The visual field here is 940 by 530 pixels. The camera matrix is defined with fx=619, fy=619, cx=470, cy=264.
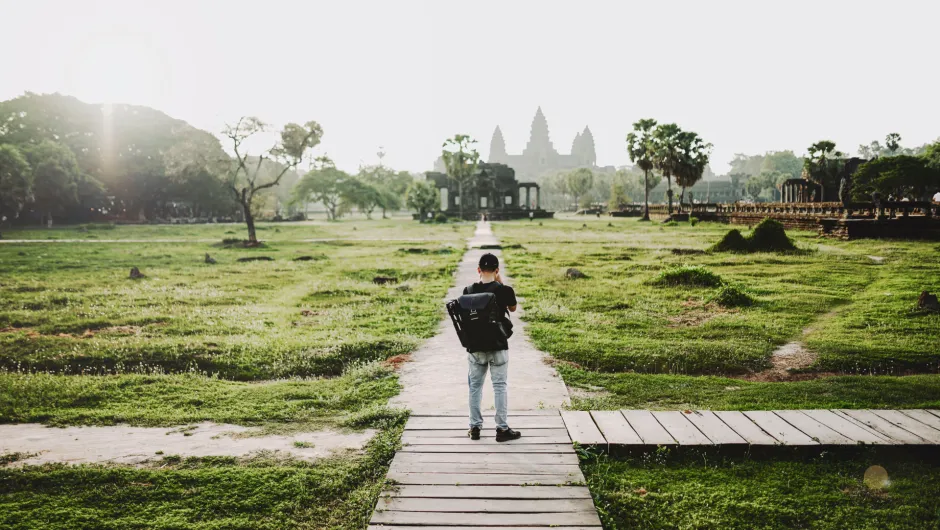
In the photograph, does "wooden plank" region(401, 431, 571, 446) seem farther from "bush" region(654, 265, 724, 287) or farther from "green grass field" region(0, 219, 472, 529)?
"bush" region(654, 265, 724, 287)

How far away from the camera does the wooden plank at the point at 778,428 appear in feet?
16.1

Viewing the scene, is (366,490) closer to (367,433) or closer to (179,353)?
(367,433)

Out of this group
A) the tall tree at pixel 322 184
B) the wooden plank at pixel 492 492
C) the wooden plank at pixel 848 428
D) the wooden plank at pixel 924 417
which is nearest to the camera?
the wooden plank at pixel 492 492

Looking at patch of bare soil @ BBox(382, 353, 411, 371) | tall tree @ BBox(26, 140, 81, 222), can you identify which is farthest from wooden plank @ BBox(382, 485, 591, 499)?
tall tree @ BBox(26, 140, 81, 222)

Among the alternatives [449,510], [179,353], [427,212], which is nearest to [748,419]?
[449,510]

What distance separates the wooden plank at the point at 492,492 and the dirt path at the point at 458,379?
1.82 metres

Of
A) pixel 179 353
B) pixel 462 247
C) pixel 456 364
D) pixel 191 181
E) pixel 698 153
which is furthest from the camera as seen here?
pixel 191 181

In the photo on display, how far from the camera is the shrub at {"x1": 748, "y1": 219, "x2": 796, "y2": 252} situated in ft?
73.3

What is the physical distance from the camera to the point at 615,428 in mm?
5223

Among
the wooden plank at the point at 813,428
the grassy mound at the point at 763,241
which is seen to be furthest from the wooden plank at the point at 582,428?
the grassy mound at the point at 763,241

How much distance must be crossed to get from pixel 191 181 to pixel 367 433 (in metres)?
63.7

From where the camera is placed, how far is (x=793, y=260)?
63.4 feet

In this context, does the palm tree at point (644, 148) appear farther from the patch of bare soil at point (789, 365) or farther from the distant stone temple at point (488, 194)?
the patch of bare soil at point (789, 365)

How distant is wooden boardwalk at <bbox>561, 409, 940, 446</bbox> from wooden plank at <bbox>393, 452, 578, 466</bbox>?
0.35 meters
